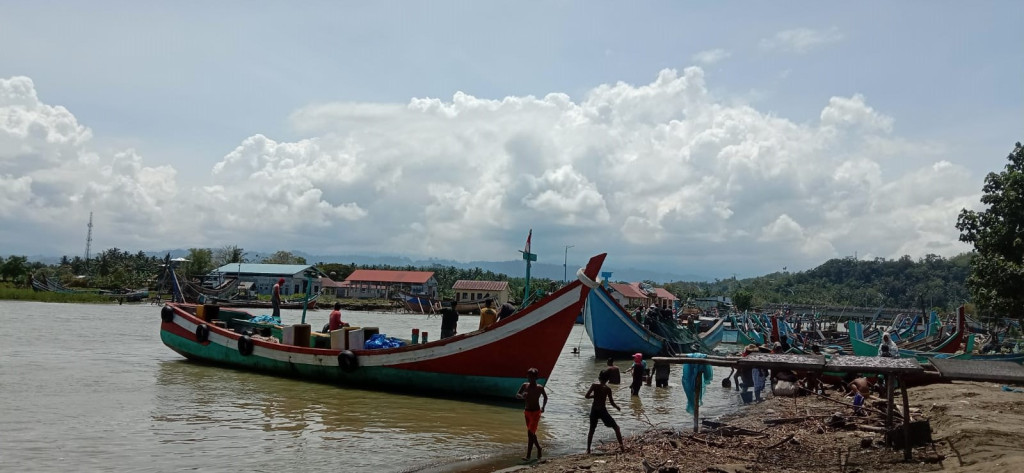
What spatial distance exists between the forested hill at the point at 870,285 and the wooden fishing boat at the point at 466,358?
107 m

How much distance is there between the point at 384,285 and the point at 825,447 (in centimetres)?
8745

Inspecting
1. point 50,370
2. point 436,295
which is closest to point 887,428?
point 50,370

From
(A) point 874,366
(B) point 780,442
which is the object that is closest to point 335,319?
(B) point 780,442

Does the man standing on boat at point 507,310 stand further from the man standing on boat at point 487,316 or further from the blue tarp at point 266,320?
the blue tarp at point 266,320

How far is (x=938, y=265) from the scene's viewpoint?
149625mm

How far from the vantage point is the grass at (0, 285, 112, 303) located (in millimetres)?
61781

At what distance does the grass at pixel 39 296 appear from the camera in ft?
203

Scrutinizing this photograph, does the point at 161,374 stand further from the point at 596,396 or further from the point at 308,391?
the point at 596,396

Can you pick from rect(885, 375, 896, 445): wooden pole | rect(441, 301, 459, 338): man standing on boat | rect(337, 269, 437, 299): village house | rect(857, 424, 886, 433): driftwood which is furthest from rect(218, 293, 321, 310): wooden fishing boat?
rect(885, 375, 896, 445): wooden pole

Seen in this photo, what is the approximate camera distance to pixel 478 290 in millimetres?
89250

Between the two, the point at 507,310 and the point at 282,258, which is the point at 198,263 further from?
the point at 507,310

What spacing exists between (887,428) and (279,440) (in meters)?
9.10

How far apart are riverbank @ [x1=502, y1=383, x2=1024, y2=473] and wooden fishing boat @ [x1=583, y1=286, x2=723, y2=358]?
14.5m

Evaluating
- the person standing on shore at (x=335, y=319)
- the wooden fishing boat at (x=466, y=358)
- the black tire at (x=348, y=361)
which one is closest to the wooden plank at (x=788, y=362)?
the wooden fishing boat at (x=466, y=358)
